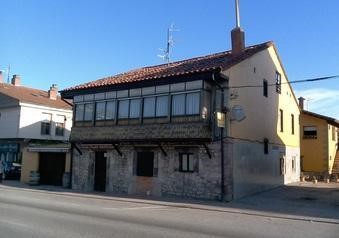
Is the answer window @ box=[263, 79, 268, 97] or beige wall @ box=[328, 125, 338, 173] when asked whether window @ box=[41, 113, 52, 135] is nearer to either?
window @ box=[263, 79, 268, 97]

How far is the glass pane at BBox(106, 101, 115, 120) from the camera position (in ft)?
82.6

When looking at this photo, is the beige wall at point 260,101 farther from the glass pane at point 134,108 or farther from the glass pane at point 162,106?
the glass pane at point 134,108

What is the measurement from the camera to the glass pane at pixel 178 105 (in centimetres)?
2184

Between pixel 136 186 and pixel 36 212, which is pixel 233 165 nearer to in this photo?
pixel 136 186

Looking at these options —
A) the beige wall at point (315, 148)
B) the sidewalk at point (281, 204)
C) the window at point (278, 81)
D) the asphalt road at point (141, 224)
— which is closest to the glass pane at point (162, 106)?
the sidewalk at point (281, 204)

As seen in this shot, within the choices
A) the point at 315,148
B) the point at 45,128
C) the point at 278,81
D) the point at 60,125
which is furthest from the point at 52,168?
the point at 315,148

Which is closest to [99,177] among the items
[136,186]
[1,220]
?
[136,186]

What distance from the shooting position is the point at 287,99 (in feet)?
105

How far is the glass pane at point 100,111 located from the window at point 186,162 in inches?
235

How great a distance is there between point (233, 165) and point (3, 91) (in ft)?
92.2

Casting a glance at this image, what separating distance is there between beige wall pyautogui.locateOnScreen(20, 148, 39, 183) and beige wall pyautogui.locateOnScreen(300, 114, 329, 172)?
2207 centimetres

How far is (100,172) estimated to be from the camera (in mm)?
Result: 26172

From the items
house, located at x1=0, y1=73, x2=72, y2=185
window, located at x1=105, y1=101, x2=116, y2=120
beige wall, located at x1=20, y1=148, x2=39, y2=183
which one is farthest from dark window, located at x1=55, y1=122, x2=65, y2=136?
window, located at x1=105, y1=101, x2=116, y2=120

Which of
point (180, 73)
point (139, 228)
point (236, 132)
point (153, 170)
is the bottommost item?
point (139, 228)
